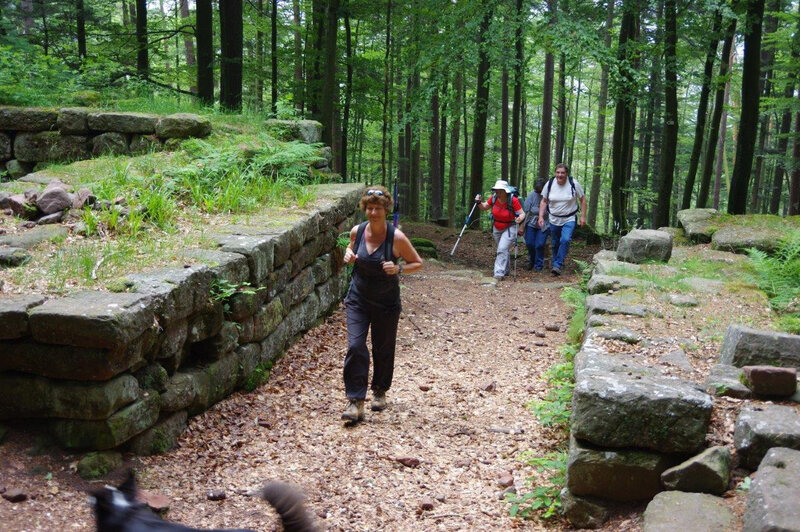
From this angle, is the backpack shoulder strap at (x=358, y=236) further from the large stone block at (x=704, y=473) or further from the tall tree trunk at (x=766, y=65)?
the tall tree trunk at (x=766, y=65)

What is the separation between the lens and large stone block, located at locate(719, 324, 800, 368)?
4645mm

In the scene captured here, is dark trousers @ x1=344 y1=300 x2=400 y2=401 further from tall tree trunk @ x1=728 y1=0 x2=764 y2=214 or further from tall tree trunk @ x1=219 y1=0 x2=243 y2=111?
tall tree trunk @ x1=728 y1=0 x2=764 y2=214

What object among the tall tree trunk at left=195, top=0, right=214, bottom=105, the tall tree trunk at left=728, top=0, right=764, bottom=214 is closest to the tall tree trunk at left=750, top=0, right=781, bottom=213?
the tall tree trunk at left=728, top=0, right=764, bottom=214

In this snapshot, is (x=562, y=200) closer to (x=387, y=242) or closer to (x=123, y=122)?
(x=387, y=242)

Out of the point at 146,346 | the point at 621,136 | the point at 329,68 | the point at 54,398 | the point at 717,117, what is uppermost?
the point at 329,68

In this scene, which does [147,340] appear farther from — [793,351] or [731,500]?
[793,351]

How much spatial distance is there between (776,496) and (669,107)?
13451 mm

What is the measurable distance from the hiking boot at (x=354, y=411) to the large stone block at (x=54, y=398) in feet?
6.89

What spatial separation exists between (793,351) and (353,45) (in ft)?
54.2

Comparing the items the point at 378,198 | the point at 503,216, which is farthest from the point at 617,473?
the point at 503,216

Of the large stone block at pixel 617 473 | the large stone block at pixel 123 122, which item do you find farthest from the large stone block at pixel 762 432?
the large stone block at pixel 123 122

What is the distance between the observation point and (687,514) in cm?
328

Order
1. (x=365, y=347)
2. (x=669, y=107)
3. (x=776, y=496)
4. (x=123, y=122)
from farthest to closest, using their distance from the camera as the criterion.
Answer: (x=669, y=107) → (x=123, y=122) → (x=365, y=347) → (x=776, y=496)

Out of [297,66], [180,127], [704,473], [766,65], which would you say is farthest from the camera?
[766,65]
